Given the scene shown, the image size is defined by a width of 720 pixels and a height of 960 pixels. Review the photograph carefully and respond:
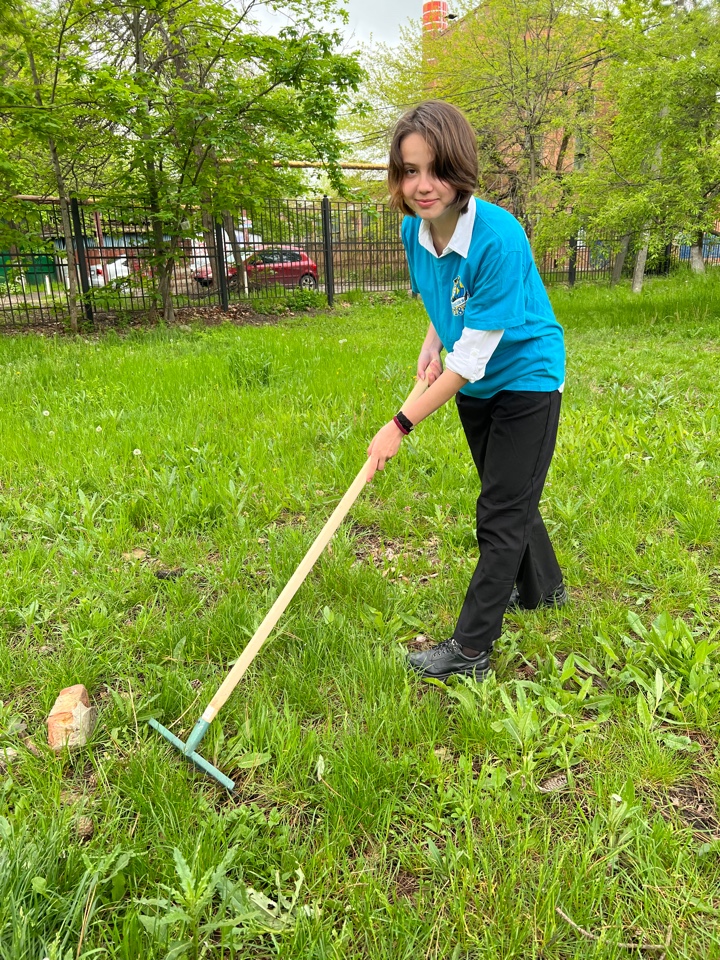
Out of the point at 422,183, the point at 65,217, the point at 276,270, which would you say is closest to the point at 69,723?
the point at 422,183

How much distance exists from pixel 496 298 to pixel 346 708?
50.8 inches

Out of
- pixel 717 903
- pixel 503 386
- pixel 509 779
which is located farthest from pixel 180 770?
pixel 503 386

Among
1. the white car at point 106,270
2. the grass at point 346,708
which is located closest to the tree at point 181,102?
the white car at point 106,270

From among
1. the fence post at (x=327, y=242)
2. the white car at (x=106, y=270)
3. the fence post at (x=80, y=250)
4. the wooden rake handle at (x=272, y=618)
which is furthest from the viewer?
the fence post at (x=327, y=242)

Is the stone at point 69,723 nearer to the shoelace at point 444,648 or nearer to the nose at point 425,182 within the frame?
the shoelace at point 444,648

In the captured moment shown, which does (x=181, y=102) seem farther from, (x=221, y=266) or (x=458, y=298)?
(x=458, y=298)

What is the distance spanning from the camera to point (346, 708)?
199cm

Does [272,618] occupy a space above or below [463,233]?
below

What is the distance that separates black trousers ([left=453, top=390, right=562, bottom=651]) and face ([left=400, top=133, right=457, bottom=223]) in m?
0.59

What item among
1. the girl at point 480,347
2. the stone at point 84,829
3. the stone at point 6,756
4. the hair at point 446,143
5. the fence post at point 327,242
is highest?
the fence post at point 327,242

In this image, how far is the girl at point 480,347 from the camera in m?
1.73

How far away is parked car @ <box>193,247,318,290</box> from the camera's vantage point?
12844 millimetres

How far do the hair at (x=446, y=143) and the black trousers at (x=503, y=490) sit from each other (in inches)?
24.4

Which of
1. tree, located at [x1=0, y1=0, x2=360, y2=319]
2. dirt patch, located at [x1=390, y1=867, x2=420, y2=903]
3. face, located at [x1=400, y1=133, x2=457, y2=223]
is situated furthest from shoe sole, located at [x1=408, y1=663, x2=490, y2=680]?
tree, located at [x1=0, y1=0, x2=360, y2=319]
